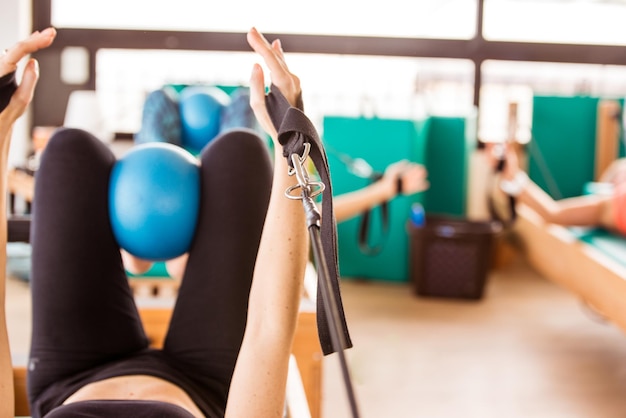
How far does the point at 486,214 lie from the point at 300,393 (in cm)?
357

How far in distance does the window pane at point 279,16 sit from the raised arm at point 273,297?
141 inches

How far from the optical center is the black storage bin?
11.7ft

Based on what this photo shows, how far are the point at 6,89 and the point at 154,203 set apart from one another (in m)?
0.35

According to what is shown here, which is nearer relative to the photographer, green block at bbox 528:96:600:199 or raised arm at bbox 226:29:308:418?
raised arm at bbox 226:29:308:418

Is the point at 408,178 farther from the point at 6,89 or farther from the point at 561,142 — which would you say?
the point at 561,142

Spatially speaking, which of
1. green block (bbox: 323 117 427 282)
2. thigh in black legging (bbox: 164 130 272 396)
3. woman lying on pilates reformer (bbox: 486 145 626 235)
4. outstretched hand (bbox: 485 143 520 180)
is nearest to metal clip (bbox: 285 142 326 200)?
thigh in black legging (bbox: 164 130 272 396)

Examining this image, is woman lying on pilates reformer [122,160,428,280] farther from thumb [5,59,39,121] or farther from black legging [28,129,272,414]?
thumb [5,59,39,121]

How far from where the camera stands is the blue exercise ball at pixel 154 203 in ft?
4.22

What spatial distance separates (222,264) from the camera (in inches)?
49.4

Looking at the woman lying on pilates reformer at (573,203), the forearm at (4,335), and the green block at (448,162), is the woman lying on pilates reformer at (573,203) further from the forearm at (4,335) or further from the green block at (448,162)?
the forearm at (4,335)

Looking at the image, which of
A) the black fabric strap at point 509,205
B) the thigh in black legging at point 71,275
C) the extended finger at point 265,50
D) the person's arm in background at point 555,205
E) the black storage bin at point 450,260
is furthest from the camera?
the black storage bin at point 450,260

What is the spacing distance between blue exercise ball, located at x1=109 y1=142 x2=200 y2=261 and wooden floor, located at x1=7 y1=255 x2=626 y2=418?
3.78ft

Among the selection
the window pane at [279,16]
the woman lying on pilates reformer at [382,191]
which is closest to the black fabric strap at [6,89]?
the woman lying on pilates reformer at [382,191]

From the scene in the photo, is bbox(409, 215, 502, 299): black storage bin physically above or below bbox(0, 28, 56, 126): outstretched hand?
below
